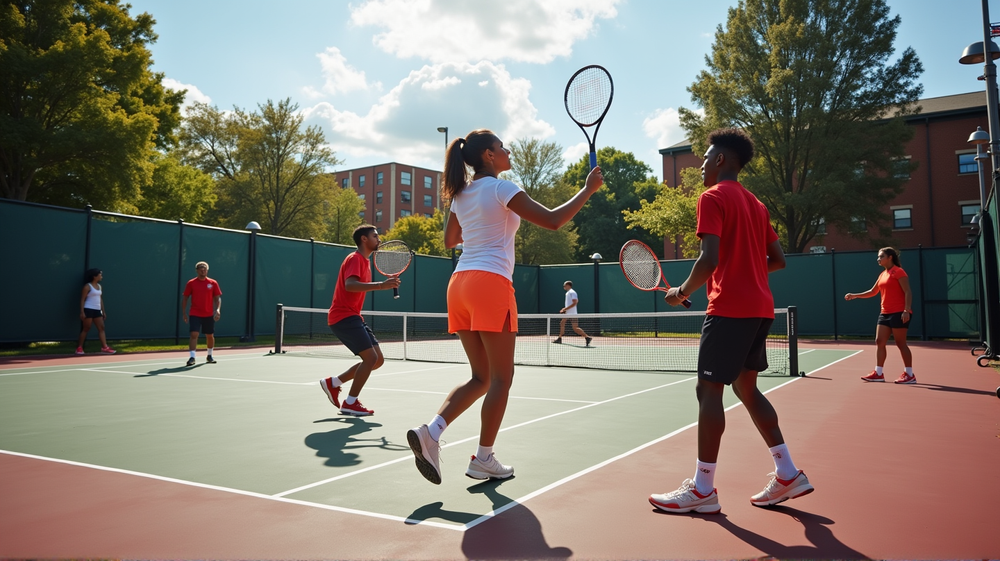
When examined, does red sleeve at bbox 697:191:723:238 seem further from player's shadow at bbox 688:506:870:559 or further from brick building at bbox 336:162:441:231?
brick building at bbox 336:162:441:231

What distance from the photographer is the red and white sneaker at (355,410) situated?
5867mm

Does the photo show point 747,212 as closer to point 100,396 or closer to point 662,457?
point 662,457

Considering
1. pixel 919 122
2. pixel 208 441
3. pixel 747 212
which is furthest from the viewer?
pixel 919 122

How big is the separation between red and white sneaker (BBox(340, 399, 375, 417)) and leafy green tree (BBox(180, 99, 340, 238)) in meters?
32.2

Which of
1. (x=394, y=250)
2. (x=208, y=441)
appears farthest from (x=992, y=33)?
(x=208, y=441)

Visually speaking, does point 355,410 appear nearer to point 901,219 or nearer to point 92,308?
point 92,308

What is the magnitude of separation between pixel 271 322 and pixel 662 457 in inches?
608

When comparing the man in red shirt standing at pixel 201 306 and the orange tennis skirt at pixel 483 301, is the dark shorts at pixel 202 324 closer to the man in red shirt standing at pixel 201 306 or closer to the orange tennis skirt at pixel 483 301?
the man in red shirt standing at pixel 201 306

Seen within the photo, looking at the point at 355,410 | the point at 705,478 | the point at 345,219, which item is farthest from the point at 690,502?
the point at 345,219

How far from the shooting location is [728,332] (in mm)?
3010

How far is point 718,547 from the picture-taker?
2.58 meters

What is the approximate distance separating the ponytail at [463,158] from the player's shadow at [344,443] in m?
1.80

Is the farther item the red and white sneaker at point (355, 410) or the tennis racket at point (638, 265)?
the tennis racket at point (638, 265)

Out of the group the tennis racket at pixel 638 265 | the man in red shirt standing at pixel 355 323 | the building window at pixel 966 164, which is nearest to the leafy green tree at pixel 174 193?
the man in red shirt standing at pixel 355 323
